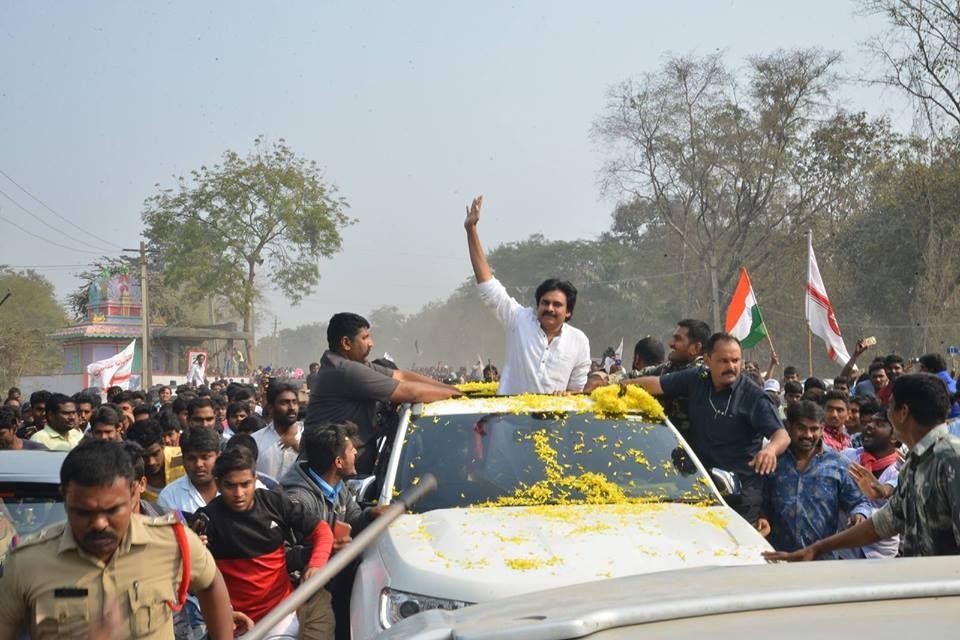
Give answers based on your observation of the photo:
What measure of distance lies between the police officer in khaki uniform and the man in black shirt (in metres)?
3.80

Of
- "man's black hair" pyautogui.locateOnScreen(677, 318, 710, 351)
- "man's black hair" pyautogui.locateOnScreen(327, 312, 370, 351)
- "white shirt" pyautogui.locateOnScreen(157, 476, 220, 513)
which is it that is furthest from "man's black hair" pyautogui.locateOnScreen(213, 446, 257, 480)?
"man's black hair" pyautogui.locateOnScreen(677, 318, 710, 351)

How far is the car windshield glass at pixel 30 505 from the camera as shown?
17.3ft

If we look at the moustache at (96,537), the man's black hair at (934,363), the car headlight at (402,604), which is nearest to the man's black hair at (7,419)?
the car headlight at (402,604)

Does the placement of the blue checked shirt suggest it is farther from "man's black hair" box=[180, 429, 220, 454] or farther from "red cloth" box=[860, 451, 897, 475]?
"man's black hair" box=[180, 429, 220, 454]

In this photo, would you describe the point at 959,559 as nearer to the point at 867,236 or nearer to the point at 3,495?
the point at 3,495

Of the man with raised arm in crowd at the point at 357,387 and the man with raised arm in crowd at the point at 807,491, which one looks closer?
the man with raised arm in crowd at the point at 807,491

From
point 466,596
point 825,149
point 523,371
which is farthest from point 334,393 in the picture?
point 825,149

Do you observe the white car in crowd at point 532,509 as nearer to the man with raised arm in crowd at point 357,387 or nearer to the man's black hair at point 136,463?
the man with raised arm in crowd at point 357,387

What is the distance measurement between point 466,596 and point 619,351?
22.2 m

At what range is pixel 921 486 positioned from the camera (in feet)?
14.6

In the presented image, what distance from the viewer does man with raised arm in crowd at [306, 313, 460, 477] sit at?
271 inches

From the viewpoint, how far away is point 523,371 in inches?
297

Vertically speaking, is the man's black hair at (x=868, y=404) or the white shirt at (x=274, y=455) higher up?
the man's black hair at (x=868, y=404)

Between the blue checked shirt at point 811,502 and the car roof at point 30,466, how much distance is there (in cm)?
374
